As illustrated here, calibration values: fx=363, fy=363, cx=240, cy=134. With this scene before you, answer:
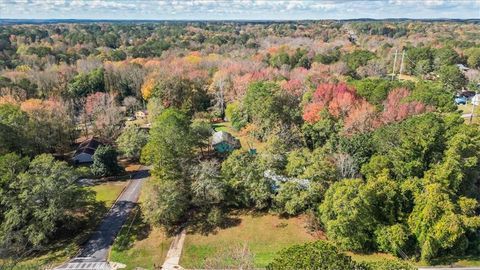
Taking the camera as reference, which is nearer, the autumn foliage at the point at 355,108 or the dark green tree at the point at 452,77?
the autumn foliage at the point at 355,108

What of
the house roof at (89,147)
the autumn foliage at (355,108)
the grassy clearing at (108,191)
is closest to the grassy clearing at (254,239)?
the grassy clearing at (108,191)

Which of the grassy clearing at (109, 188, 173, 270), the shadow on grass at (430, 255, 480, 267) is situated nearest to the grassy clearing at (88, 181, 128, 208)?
the grassy clearing at (109, 188, 173, 270)

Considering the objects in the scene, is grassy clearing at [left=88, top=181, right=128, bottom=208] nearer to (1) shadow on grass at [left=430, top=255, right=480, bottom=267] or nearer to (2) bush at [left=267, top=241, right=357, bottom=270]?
(2) bush at [left=267, top=241, right=357, bottom=270]

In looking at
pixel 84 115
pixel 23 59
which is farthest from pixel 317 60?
pixel 23 59

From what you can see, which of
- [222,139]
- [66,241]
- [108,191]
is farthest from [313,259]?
[222,139]

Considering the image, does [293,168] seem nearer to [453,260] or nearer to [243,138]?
[453,260]

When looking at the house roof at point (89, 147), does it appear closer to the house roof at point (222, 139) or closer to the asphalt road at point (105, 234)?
the asphalt road at point (105, 234)
